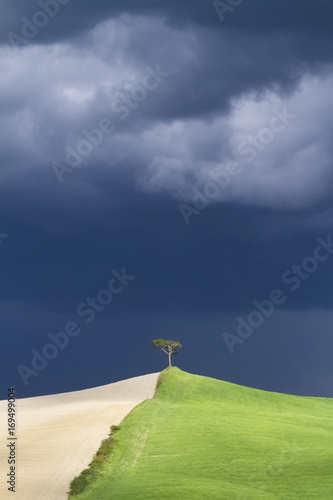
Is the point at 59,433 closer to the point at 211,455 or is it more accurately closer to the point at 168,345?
the point at 211,455

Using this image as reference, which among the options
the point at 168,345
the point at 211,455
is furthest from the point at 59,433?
the point at 168,345

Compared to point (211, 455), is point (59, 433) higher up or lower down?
higher up

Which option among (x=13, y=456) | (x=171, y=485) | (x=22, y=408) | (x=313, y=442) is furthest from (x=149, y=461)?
(x=22, y=408)

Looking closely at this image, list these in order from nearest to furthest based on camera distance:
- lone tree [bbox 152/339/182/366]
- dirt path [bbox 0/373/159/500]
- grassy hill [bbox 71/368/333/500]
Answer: grassy hill [bbox 71/368/333/500]
dirt path [bbox 0/373/159/500]
lone tree [bbox 152/339/182/366]

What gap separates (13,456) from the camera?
146 feet

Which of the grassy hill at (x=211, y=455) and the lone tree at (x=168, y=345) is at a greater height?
the lone tree at (x=168, y=345)

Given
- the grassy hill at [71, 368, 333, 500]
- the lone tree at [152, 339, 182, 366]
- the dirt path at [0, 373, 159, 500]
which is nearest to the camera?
the grassy hill at [71, 368, 333, 500]

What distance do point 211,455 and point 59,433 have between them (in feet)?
52.3

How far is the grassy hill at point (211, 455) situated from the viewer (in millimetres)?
35688

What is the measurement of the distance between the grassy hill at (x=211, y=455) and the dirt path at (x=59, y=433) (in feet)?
5.85

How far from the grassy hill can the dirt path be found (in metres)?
1.78

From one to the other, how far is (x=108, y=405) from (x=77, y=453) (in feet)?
75.6

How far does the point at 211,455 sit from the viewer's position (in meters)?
44.6

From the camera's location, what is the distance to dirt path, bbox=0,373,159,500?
37.5 meters
